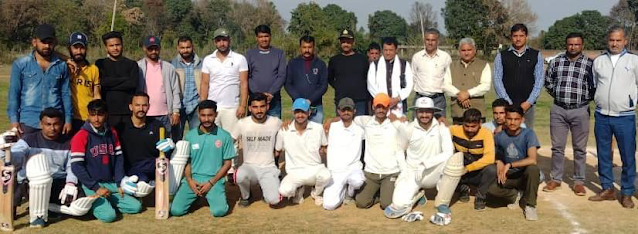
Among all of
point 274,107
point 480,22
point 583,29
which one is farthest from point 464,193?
point 583,29

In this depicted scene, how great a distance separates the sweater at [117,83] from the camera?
256 inches

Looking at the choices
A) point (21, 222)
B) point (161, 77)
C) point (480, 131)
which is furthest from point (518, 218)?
point (21, 222)

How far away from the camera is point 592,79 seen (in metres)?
6.77

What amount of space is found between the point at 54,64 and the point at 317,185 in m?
3.08

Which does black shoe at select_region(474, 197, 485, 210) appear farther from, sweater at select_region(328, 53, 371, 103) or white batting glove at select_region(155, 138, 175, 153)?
white batting glove at select_region(155, 138, 175, 153)

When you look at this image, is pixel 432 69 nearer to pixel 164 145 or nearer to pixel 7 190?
pixel 164 145

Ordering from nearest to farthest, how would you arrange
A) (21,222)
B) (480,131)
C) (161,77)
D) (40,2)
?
(21,222) → (480,131) → (161,77) → (40,2)

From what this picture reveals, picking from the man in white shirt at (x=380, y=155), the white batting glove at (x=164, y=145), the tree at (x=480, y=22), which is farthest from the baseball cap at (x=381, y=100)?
the tree at (x=480, y=22)

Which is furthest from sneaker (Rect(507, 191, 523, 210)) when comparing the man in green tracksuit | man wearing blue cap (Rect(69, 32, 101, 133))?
man wearing blue cap (Rect(69, 32, 101, 133))

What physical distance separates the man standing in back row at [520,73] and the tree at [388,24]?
311ft

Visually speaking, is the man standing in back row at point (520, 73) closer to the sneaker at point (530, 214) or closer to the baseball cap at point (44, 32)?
the sneaker at point (530, 214)

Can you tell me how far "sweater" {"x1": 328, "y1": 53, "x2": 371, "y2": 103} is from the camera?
756cm

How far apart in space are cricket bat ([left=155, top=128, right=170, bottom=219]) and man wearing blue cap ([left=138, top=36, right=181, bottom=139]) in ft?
3.13

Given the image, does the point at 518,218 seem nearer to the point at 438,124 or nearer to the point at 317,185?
the point at 438,124
